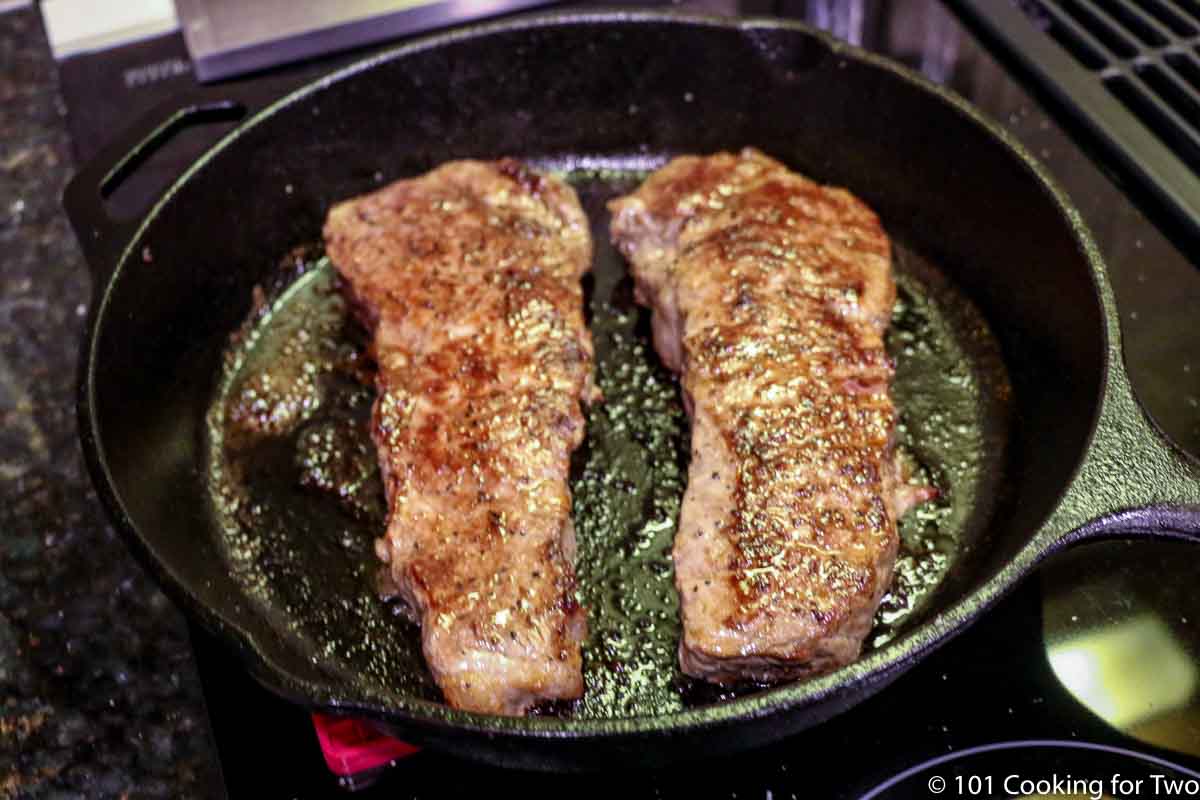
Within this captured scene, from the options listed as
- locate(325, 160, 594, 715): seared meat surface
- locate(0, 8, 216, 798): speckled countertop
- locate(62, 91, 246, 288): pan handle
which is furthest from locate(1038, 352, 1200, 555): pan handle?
locate(62, 91, 246, 288): pan handle

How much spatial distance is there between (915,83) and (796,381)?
64 centimetres

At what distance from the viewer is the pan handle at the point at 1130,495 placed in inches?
50.6

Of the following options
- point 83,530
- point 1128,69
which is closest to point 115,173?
point 83,530

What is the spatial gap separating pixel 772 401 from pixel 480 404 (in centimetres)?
44

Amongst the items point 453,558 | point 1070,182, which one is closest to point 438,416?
point 453,558

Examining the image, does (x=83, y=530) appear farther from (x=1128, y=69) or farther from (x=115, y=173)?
(x=1128, y=69)

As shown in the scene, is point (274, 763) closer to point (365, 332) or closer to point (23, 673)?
point (23, 673)

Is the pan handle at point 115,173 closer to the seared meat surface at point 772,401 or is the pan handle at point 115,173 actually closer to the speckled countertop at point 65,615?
the speckled countertop at point 65,615

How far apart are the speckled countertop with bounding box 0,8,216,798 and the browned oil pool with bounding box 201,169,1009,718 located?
17 cm

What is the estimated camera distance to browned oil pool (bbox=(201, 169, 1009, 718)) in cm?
157

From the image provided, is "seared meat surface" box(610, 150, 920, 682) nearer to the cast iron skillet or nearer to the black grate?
the cast iron skillet

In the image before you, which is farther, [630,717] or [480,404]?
[480,404]

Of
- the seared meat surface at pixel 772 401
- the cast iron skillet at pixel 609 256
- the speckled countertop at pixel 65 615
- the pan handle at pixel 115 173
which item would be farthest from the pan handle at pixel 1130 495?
the pan handle at pixel 115 173

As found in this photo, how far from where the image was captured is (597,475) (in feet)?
5.80
